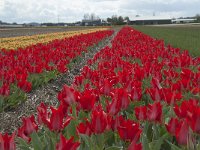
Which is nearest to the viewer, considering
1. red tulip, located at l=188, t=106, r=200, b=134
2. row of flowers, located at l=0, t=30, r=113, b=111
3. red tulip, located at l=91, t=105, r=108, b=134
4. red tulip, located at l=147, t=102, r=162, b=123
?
red tulip, located at l=188, t=106, r=200, b=134

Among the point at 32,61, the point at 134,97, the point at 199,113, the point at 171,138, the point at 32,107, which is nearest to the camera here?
the point at 199,113

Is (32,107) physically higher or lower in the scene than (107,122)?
lower

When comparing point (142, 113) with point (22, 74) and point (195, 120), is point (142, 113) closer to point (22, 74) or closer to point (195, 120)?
point (195, 120)

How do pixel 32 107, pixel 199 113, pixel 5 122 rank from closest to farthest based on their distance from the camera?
1. pixel 199 113
2. pixel 5 122
3. pixel 32 107

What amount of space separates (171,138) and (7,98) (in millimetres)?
3983

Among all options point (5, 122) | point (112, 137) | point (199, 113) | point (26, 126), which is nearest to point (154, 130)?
point (112, 137)

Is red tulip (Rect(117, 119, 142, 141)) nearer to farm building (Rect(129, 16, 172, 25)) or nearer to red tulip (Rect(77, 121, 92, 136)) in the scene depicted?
red tulip (Rect(77, 121, 92, 136))

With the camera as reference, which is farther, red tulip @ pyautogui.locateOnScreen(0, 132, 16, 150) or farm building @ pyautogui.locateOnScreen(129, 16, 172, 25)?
farm building @ pyautogui.locateOnScreen(129, 16, 172, 25)

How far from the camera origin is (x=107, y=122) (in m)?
2.30

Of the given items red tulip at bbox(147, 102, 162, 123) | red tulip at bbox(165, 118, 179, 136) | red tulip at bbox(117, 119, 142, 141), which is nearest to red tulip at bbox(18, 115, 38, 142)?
red tulip at bbox(117, 119, 142, 141)

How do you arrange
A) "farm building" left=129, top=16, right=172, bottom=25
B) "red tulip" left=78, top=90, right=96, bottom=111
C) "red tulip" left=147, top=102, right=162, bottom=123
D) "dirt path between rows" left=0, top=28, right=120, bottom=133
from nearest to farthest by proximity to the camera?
"red tulip" left=147, top=102, right=162, bottom=123, "red tulip" left=78, top=90, right=96, bottom=111, "dirt path between rows" left=0, top=28, right=120, bottom=133, "farm building" left=129, top=16, right=172, bottom=25

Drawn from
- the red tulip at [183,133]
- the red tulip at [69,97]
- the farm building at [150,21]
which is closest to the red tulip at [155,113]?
the red tulip at [183,133]

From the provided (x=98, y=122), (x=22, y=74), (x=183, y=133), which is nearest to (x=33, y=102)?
(x=22, y=74)

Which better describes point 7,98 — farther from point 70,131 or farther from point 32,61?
point 70,131
